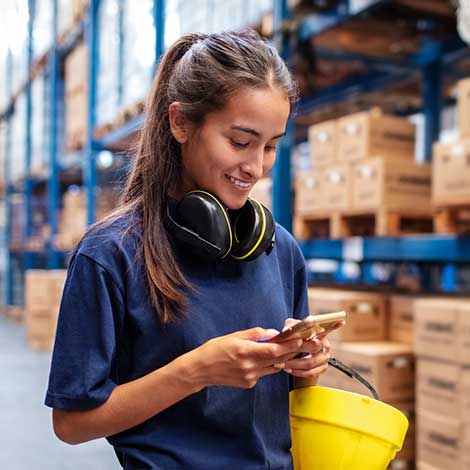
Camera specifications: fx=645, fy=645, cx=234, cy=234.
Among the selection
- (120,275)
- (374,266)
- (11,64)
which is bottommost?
(374,266)

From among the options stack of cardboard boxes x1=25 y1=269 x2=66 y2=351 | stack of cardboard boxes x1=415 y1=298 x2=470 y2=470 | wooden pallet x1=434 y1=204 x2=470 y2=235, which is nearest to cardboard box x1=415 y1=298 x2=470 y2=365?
stack of cardboard boxes x1=415 y1=298 x2=470 y2=470

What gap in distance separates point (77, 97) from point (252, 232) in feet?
27.2

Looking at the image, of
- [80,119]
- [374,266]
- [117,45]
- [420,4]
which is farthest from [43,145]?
[420,4]

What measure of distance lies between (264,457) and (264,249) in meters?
0.38

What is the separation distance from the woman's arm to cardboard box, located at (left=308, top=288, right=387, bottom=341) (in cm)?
273

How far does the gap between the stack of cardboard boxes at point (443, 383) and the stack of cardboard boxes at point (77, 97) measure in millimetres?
6107

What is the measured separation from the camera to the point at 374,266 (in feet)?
28.7

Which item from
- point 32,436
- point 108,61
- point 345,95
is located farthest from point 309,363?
point 108,61

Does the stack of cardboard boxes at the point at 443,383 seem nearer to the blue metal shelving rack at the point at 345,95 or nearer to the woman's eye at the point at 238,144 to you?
the blue metal shelving rack at the point at 345,95

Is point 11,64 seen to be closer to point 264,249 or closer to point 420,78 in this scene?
point 420,78

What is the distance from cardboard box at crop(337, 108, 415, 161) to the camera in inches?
154

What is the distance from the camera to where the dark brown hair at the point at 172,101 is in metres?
1.12

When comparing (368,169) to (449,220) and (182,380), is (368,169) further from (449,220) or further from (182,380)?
(182,380)

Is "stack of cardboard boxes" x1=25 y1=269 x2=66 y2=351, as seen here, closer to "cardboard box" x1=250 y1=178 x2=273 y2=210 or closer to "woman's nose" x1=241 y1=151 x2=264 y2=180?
"cardboard box" x1=250 y1=178 x2=273 y2=210
